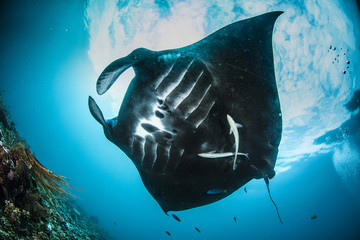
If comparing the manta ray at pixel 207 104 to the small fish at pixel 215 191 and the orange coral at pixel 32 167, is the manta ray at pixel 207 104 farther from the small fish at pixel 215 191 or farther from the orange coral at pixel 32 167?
the orange coral at pixel 32 167

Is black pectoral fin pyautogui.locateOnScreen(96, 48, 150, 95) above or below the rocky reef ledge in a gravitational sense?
above

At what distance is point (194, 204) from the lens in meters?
2.58

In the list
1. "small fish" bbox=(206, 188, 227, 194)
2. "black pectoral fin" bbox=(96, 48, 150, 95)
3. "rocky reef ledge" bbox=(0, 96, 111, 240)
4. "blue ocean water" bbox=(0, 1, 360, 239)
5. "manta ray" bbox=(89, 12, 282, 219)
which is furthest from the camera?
"blue ocean water" bbox=(0, 1, 360, 239)

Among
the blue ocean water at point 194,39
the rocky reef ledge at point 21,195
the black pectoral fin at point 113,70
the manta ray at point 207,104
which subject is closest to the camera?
the rocky reef ledge at point 21,195

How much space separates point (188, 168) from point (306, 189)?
1986 inches

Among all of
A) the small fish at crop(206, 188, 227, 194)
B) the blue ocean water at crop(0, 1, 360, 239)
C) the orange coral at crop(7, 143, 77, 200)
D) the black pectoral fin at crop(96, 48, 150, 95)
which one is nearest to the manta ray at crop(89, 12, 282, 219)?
the black pectoral fin at crop(96, 48, 150, 95)

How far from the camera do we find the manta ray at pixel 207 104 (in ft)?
6.66

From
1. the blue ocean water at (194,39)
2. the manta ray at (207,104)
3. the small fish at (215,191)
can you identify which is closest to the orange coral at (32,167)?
the manta ray at (207,104)

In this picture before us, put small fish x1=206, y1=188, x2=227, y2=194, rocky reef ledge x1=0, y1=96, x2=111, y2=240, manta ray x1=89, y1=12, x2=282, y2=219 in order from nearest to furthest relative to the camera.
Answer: rocky reef ledge x1=0, y1=96, x2=111, y2=240 < manta ray x1=89, y1=12, x2=282, y2=219 < small fish x1=206, y1=188, x2=227, y2=194

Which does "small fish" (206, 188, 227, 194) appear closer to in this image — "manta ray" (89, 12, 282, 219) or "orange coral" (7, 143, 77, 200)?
"manta ray" (89, 12, 282, 219)

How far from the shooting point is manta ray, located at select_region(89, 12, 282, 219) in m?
2.03

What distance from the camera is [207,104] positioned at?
82.6 inches

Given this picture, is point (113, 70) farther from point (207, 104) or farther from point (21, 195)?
point (21, 195)

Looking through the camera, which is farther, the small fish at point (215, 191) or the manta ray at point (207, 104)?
the small fish at point (215, 191)
